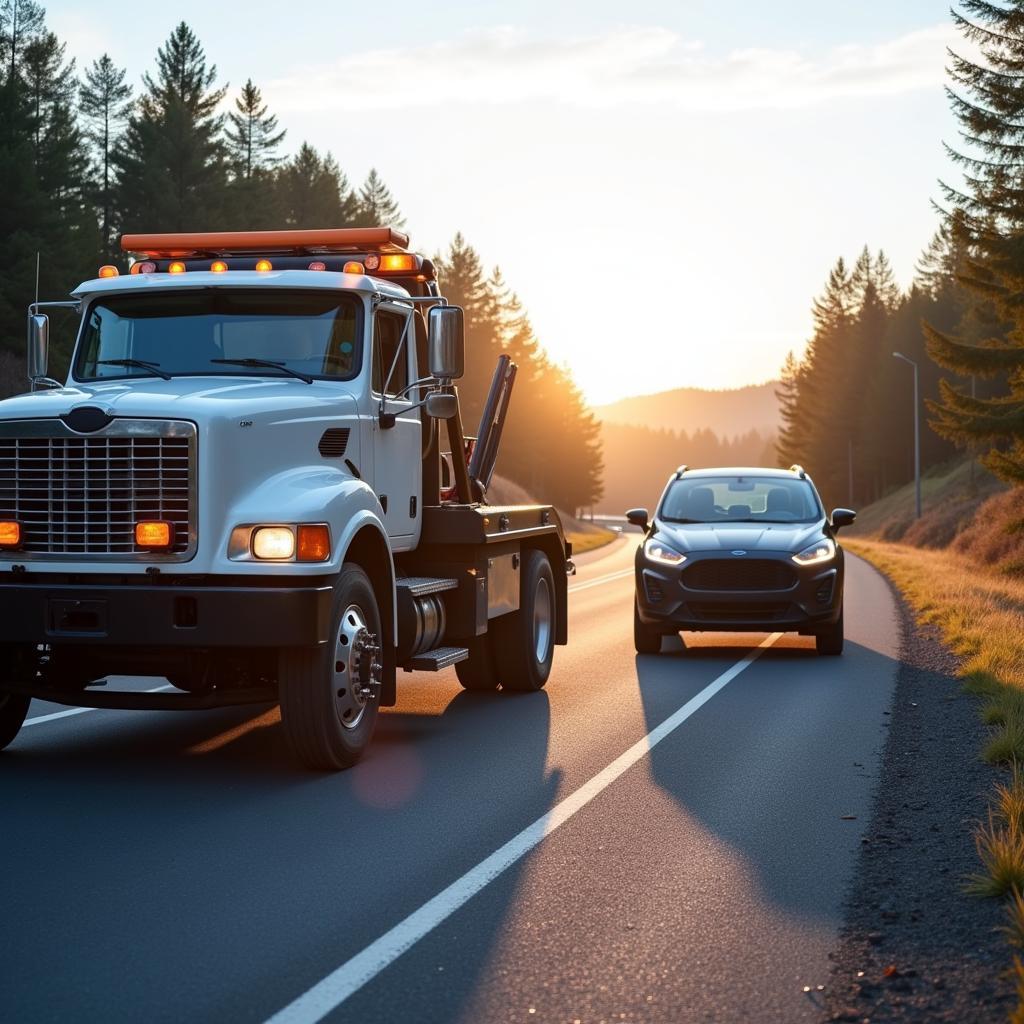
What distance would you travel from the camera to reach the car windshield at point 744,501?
15625 millimetres

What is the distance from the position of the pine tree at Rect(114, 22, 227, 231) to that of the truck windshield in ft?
149

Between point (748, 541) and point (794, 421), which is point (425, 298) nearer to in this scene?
point (748, 541)

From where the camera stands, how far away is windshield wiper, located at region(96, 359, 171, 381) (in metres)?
9.06

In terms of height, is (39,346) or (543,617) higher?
(39,346)

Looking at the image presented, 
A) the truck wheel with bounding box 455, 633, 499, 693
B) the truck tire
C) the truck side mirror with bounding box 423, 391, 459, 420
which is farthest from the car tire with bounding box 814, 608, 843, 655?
the truck tire

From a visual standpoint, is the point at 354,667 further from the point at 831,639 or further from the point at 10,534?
the point at 831,639

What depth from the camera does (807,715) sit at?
10.7 metres

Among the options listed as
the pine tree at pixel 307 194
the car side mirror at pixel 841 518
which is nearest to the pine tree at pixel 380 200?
the pine tree at pixel 307 194

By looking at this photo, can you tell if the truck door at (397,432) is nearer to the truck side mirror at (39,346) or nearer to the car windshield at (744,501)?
the truck side mirror at (39,346)

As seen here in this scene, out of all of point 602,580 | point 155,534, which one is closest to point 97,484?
point 155,534

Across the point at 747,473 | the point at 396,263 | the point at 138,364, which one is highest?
the point at 396,263

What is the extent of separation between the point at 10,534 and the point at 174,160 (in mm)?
50650

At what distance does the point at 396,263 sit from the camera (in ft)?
33.9

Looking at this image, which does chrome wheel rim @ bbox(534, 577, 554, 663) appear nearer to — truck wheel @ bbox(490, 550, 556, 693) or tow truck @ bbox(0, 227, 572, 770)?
truck wheel @ bbox(490, 550, 556, 693)
